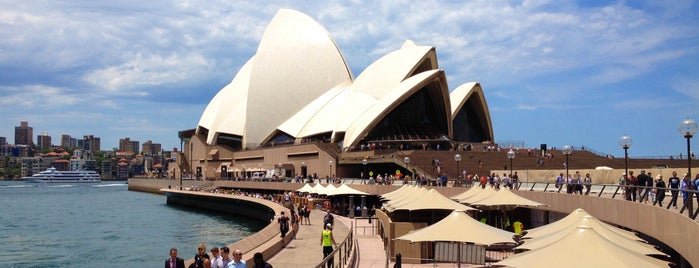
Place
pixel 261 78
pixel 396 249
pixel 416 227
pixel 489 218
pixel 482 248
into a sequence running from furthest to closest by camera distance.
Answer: pixel 261 78 < pixel 489 218 < pixel 416 227 < pixel 396 249 < pixel 482 248

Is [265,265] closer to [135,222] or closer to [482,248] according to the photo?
[482,248]

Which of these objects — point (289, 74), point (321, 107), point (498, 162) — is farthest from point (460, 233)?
point (289, 74)

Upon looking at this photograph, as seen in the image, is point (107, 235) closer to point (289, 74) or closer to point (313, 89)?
point (313, 89)

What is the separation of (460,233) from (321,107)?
5045 cm

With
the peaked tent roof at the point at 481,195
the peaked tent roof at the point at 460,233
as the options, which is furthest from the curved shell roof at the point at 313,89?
the peaked tent roof at the point at 460,233

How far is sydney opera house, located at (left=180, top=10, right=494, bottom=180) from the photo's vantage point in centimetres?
5278

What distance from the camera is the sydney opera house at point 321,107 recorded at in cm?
5278

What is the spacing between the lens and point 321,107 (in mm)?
62156

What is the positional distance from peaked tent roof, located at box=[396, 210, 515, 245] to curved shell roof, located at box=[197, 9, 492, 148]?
126 ft

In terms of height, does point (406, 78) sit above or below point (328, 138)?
above

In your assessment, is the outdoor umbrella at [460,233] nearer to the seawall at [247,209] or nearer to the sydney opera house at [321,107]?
the seawall at [247,209]

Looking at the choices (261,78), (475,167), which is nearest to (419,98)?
(475,167)

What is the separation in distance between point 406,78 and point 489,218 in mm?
34238

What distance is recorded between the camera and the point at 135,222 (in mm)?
38938
